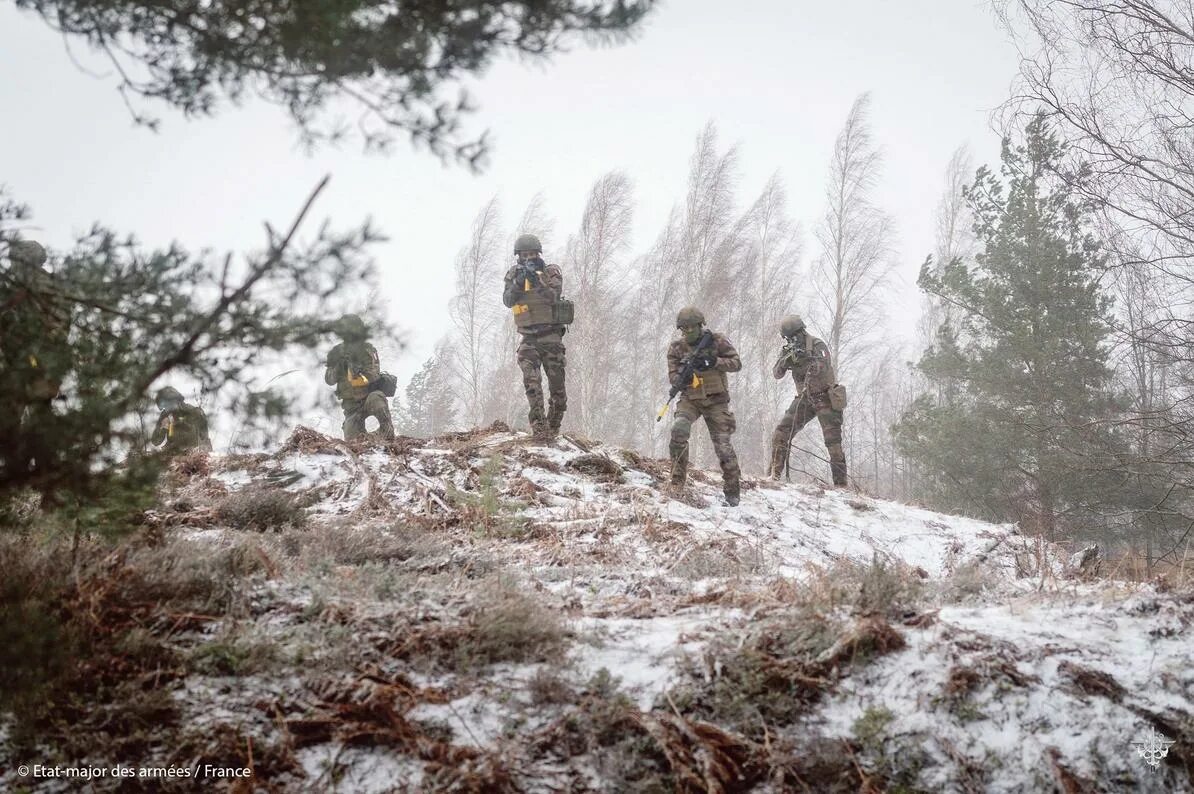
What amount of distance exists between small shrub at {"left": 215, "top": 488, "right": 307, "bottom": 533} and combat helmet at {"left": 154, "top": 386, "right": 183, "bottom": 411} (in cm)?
207

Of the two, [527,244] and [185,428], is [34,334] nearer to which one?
[185,428]

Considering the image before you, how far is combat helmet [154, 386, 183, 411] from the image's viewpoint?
6.74 ft

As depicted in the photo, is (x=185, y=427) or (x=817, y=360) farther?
(x=817, y=360)

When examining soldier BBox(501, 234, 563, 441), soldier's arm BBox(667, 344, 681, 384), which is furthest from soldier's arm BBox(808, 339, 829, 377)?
soldier BBox(501, 234, 563, 441)

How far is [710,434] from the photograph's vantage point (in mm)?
7078

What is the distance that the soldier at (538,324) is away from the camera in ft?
25.2

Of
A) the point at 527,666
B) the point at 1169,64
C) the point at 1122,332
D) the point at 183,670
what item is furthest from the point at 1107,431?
the point at 183,670

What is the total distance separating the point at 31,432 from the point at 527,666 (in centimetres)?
160

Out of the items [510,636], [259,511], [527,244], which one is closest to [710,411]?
[527,244]

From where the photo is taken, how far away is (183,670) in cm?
210

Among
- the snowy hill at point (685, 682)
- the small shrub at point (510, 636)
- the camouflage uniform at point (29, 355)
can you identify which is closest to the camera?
the camouflage uniform at point (29, 355)

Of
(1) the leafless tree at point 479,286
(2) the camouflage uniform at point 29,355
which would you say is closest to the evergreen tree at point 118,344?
(2) the camouflage uniform at point 29,355

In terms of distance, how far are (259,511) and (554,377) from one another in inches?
151

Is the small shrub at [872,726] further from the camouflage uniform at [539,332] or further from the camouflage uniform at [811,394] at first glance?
the camouflage uniform at [811,394]
